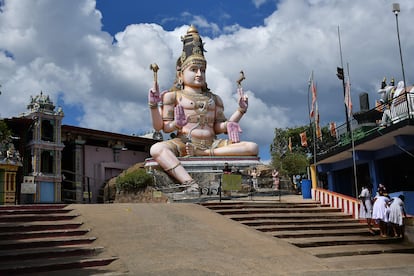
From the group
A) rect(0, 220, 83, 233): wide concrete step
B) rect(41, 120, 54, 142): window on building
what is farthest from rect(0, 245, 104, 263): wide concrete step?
rect(41, 120, 54, 142): window on building

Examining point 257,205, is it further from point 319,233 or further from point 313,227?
point 319,233

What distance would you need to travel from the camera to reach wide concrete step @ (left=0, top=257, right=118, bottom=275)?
27.0ft

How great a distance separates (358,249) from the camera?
37.3 ft

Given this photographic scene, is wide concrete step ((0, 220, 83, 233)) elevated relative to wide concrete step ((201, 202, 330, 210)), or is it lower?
lower

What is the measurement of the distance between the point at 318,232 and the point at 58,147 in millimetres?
17460

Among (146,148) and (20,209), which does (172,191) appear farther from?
(146,148)

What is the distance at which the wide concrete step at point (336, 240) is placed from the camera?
1144 cm

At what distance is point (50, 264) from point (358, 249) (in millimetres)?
7092

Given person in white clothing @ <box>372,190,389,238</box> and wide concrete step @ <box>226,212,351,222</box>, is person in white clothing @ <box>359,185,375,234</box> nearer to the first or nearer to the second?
person in white clothing @ <box>372,190,389,238</box>

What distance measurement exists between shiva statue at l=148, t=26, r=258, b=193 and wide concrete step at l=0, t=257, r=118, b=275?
477 inches

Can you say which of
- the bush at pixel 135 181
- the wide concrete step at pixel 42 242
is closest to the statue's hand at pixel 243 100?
the bush at pixel 135 181

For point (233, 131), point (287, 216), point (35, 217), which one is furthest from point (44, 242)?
point (233, 131)

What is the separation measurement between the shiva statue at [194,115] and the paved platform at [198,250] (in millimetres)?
8950

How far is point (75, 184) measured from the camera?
27594 mm
